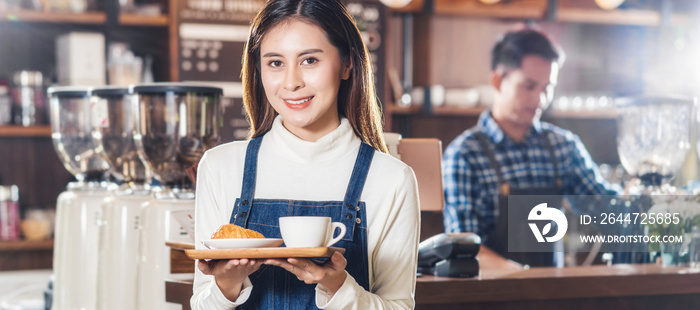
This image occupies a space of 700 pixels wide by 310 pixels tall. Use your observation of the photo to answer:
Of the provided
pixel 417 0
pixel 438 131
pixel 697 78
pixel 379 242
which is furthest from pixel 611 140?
pixel 379 242

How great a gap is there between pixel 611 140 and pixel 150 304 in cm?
357

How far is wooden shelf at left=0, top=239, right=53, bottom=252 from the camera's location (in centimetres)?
346

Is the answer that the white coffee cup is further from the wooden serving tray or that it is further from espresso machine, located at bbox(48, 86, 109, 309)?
espresso machine, located at bbox(48, 86, 109, 309)

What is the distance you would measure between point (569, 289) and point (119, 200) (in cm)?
124

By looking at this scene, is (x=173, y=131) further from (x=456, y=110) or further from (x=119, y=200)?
(x=456, y=110)

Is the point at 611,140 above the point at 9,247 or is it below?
above

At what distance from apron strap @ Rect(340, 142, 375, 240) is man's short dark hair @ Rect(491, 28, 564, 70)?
2.06m

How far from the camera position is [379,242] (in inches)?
51.8

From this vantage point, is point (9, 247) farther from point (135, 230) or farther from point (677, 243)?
point (677, 243)

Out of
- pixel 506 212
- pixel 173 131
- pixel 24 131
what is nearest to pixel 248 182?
pixel 173 131

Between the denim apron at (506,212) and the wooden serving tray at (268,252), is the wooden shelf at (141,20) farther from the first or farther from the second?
the wooden serving tray at (268,252)

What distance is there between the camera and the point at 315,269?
Result: 1.12 meters

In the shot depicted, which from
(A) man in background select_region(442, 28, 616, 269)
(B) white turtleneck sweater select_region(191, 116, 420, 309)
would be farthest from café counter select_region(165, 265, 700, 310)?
(A) man in background select_region(442, 28, 616, 269)

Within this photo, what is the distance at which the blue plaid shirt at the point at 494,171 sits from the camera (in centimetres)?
316
